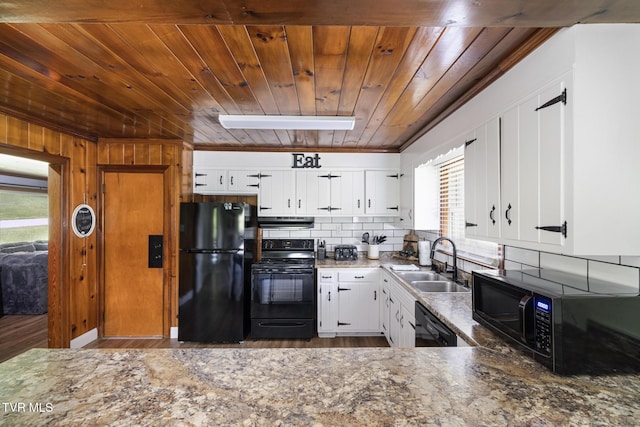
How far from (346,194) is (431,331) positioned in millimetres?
2151

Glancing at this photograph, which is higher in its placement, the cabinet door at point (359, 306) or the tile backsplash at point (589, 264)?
the tile backsplash at point (589, 264)

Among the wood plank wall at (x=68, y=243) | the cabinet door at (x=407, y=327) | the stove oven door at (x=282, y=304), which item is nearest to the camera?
the cabinet door at (x=407, y=327)

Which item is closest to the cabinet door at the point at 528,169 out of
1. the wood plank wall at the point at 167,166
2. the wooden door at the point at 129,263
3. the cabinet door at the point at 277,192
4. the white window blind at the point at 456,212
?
the white window blind at the point at 456,212

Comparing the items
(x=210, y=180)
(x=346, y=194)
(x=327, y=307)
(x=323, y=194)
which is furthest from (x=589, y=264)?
(x=210, y=180)

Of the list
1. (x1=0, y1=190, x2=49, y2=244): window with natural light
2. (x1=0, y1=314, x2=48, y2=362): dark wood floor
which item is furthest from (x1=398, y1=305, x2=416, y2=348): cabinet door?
(x1=0, y1=190, x2=49, y2=244): window with natural light

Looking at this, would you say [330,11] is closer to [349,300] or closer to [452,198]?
[452,198]

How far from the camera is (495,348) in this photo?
125 cm

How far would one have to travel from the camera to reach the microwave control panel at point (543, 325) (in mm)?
1042

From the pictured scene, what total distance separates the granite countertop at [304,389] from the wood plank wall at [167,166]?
2.28m

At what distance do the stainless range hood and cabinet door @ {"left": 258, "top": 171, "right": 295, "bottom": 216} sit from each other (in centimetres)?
14

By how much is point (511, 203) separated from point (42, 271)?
6.17 metres

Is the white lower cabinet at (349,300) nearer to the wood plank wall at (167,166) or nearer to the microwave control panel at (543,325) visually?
the wood plank wall at (167,166)

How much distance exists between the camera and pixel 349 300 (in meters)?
3.34

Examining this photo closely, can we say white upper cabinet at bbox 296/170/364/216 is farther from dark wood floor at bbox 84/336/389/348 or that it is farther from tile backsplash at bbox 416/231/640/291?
tile backsplash at bbox 416/231/640/291
